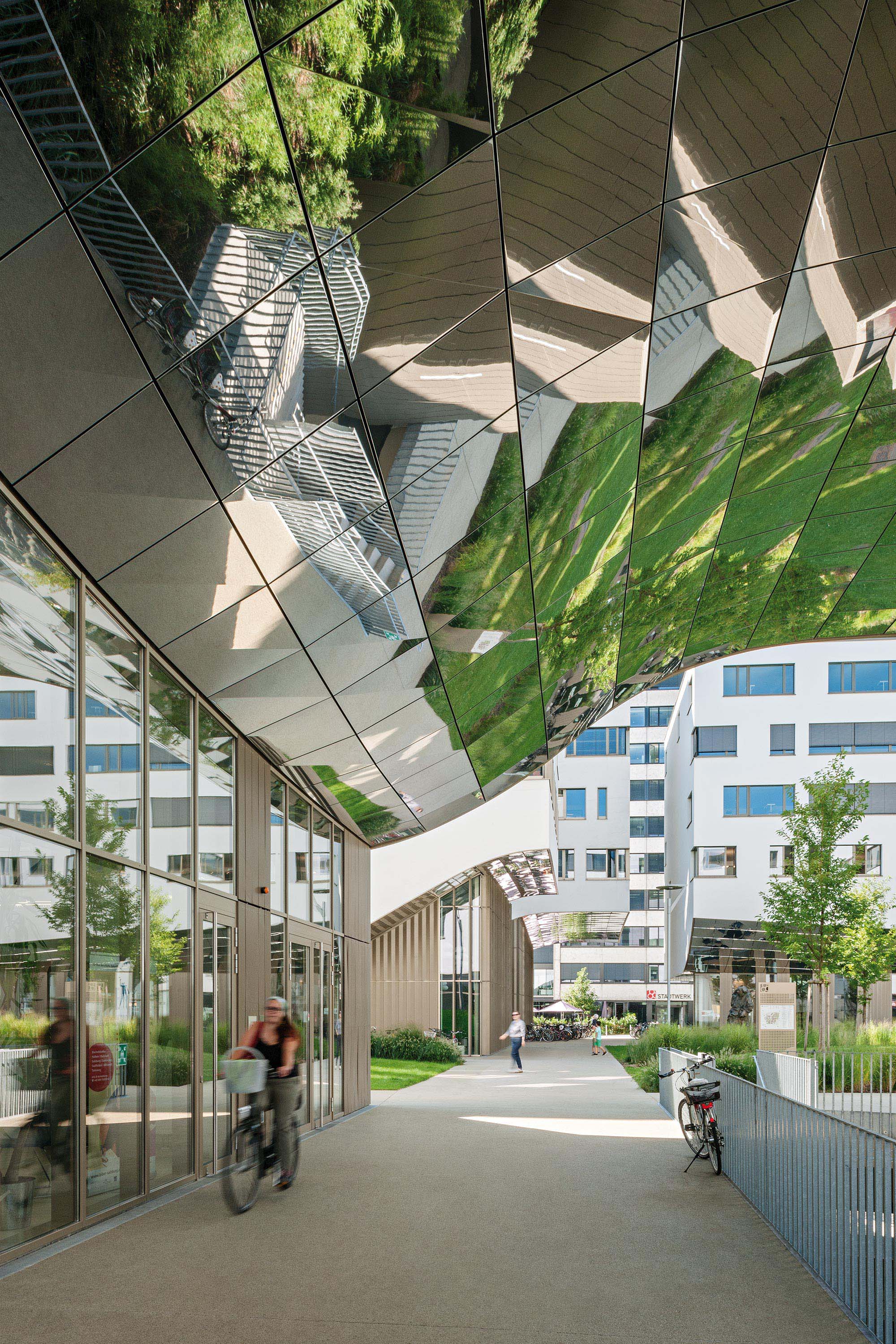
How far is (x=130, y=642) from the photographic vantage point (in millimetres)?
10133

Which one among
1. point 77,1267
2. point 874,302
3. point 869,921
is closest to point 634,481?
point 874,302

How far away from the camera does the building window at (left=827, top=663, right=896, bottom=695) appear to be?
180 ft

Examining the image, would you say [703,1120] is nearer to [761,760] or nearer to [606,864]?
[761,760]

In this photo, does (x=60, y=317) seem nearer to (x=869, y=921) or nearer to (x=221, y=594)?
(x=221, y=594)

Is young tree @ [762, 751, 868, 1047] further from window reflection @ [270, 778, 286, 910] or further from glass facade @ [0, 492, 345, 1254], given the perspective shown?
glass facade @ [0, 492, 345, 1254]

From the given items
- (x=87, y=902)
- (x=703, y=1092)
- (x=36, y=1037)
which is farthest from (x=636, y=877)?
(x=36, y=1037)

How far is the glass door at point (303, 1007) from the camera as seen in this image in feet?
53.6

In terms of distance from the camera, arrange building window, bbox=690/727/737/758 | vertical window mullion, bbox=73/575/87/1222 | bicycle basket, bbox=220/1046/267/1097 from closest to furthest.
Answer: vertical window mullion, bbox=73/575/87/1222
bicycle basket, bbox=220/1046/267/1097
building window, bbox=690/727/737/758

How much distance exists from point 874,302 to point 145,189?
262 inches

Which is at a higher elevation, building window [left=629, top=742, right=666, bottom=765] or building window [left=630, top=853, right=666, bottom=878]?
building window [left=629, top=742, right=666, bottom=765]

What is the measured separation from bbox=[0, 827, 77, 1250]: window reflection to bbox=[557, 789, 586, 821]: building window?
6996 centimetres

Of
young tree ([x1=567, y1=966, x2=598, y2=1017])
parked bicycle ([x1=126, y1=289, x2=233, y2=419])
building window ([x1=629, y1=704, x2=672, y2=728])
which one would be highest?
building window ([x1=629, y1=704, x2=672, y2=728])

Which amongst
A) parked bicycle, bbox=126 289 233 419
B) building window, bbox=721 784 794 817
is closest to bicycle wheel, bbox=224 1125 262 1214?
parked bicycle, bbox=126 289 233 419

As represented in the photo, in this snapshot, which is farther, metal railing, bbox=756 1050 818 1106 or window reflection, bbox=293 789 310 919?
metal railing, bbox=756 1050 818 1106
